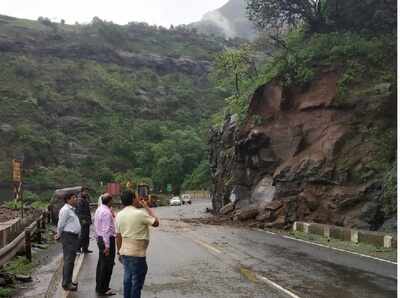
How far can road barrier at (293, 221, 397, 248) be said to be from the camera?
17366 mm

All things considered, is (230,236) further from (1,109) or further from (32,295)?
(1,109)

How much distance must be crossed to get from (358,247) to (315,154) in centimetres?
1091

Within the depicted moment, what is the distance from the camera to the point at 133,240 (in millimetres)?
8086

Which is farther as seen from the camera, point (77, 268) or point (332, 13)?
point (332, 13)

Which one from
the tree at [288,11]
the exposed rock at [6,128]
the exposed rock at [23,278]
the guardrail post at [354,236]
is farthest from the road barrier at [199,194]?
the exposed rock at [23,278]

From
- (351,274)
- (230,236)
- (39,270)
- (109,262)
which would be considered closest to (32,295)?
(109,262)

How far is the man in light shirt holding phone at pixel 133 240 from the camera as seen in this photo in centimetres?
804

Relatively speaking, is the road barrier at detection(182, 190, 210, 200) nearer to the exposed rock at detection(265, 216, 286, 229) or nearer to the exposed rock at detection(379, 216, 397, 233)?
the exposed rock at detection(265, 216, 286, 229)

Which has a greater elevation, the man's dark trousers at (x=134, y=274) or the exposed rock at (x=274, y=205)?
Answer: the exposed rock at (x=274, y=205)

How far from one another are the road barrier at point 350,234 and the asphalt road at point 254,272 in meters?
1.88

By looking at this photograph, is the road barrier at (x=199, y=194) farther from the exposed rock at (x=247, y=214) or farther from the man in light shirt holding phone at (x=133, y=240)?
the man in light shirt holding phone at (x=133, y=240)

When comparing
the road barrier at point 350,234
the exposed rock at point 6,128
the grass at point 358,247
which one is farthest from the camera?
the exposed rock at point 6,128

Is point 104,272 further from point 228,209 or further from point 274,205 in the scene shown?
point 228,209

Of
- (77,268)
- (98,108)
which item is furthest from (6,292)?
(98,108)
